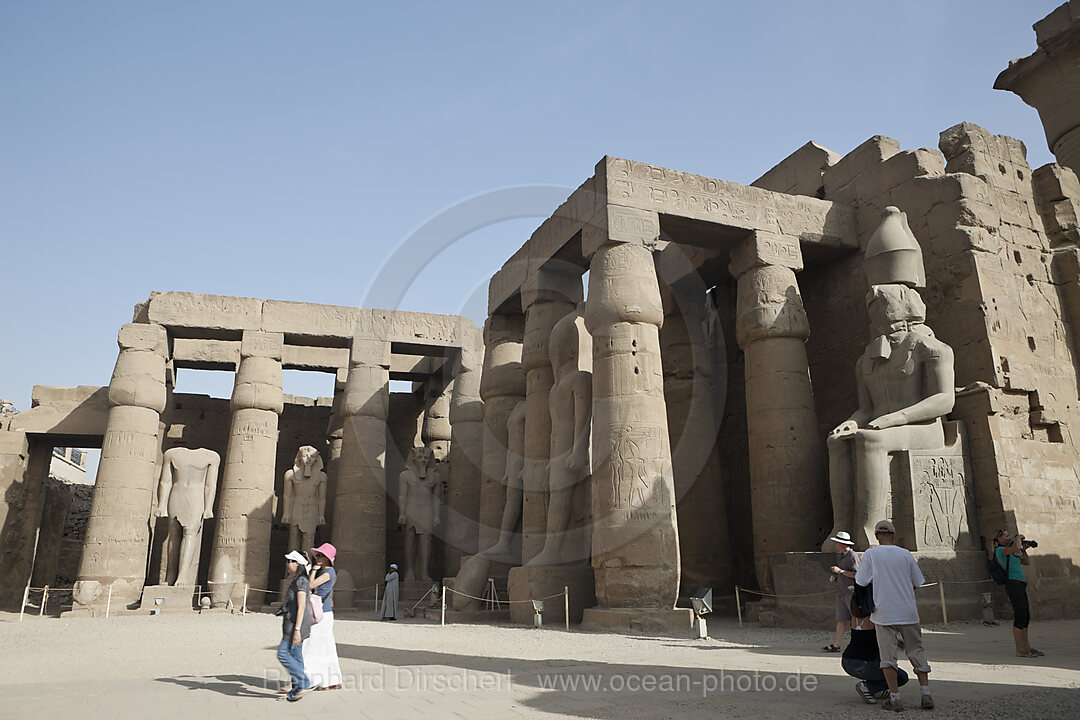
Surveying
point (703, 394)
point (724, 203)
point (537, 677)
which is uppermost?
point (724, 203)

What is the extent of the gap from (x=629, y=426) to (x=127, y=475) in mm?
11045

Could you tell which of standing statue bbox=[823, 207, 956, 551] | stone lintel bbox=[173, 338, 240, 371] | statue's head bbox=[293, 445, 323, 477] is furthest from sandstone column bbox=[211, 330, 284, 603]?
standing statue bbox=[823, 207, 956, 551]

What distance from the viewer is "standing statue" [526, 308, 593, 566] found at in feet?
36.3

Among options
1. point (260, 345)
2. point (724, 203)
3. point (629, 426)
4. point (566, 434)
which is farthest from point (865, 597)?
point (260, 345)

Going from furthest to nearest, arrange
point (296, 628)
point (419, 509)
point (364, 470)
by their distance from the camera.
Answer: point (419, 509) → point (364, 470) → point (296, 628)

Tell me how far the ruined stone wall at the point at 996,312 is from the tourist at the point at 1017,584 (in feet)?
9.50

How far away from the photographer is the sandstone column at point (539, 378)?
12125mm

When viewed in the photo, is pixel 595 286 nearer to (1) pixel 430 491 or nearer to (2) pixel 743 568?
(2) pixel 743 568

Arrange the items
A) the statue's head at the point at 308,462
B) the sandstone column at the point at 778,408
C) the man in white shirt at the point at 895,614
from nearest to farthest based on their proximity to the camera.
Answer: the man in white shirt at the point at 895,614 < the sandstone column at the point at 778,408 < the statue's head at the point at 308,462

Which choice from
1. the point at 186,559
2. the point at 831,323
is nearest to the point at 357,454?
the point at 186,559

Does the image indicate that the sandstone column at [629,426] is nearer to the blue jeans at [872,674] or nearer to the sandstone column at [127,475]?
the blue jeans at [872,674]

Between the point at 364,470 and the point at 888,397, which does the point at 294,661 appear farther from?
the point at 364,470

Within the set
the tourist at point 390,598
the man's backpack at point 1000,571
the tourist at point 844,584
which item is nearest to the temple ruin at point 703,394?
the tourist at point 390,598

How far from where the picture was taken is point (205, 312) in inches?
672
